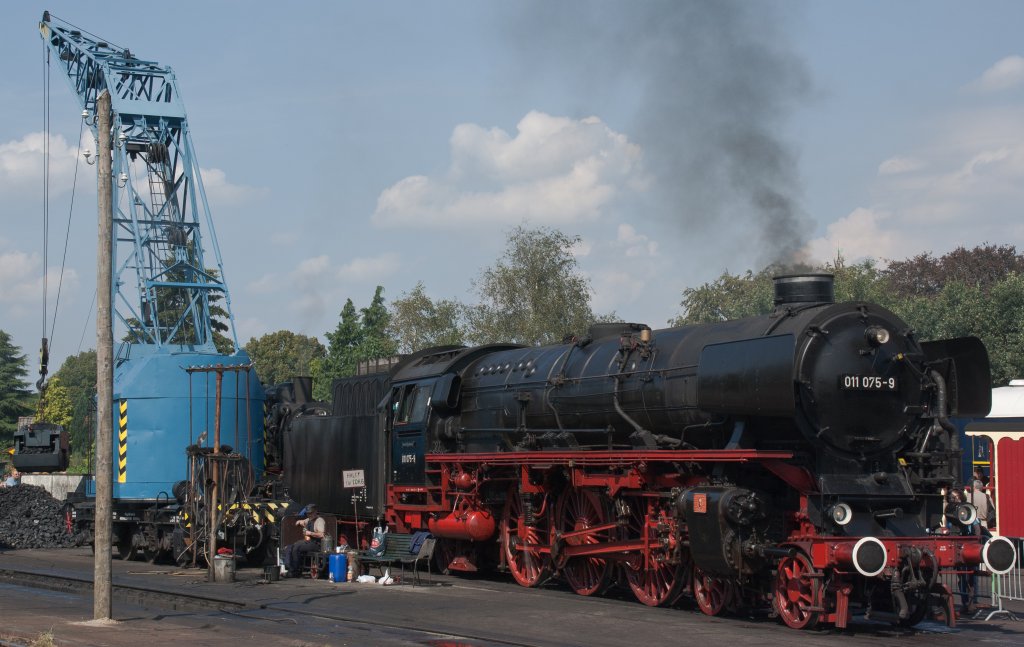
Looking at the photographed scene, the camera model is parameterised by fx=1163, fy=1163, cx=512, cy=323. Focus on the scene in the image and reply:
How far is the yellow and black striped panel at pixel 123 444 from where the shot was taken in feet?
74.0

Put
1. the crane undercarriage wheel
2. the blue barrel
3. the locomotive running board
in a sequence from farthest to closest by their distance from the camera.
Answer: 1. the crane undercarriage wheel
2. the blue barrel
3. the locomotive running board

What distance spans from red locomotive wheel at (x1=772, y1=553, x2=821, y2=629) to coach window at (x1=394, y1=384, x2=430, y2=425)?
8.02 metres

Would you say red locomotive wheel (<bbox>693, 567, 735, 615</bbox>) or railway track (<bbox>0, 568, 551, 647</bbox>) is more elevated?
red locomotive wheel (<bbox>693, 567, 735, 615</bbox>)

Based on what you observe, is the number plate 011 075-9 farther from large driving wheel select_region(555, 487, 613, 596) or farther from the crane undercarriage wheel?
the crane undercarriage wheel

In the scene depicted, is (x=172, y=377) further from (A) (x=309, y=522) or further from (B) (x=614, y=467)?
(B) (x=614, y=467)

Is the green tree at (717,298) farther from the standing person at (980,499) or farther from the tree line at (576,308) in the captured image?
the standing person at (980,499)

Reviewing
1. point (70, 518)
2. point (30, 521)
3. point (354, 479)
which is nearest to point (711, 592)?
point (354, 479)

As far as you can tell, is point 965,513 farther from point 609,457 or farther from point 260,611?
point 260,611

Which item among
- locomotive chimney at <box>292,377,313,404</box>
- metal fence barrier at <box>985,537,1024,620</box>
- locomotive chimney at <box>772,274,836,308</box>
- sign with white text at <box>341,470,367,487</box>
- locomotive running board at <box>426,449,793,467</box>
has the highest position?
locomotive chimney at <box>772,274,836,308</box>

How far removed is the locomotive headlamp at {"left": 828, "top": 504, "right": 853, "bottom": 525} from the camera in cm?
1201

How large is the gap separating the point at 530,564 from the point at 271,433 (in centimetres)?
950

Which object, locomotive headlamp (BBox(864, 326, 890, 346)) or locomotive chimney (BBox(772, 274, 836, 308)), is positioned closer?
locomotive headlamp (BBox(864, 326, 890, 346))

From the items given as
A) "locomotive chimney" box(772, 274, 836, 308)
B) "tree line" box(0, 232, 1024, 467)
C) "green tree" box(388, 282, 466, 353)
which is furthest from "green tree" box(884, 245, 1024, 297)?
"locomotive chimney" box(772, 274, 836, 308)

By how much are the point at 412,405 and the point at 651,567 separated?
263 inches
